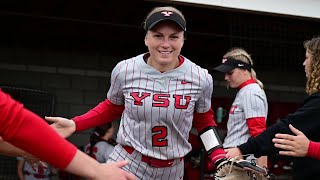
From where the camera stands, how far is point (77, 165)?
171cm

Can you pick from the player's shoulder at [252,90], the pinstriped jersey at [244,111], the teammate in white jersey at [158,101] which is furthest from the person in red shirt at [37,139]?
the player's shoulder at [252,90]

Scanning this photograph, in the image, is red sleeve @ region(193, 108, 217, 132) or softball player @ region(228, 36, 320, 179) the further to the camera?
red sleeve @ region(193, 108, 217, 132)

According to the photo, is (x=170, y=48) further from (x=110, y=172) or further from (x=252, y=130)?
(x=252, y=130)

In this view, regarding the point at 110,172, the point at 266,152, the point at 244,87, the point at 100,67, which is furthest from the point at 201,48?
the point at 110,172

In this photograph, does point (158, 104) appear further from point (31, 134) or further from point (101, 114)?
point (31, 134)

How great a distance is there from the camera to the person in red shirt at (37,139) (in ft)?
5.38

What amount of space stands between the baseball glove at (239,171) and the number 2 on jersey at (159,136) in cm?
50

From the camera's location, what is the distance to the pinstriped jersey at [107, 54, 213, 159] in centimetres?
297

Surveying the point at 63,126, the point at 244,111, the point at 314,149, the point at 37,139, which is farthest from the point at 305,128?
the point at 37,139

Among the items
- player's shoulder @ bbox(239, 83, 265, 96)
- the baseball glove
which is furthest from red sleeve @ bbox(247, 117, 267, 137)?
the baseball glove

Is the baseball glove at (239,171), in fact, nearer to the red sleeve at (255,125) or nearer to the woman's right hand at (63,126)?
the red sleeve at (255,125)

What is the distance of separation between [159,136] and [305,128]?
940mm

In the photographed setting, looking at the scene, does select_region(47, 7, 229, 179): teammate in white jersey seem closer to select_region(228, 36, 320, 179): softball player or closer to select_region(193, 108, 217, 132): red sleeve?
select_region(193, 108, 217, 132): red sleeve

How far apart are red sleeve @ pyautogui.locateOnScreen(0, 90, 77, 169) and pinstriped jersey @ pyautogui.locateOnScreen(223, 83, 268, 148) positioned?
9.44 feet
